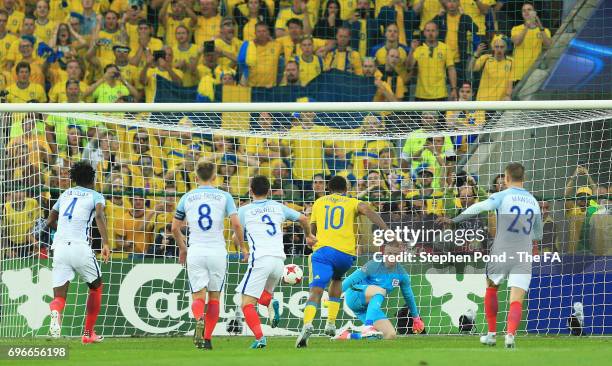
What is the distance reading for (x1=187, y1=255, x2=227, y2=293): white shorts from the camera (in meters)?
12.1

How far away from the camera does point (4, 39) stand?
20734 mm

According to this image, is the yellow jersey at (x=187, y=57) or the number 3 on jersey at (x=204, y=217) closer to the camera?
the number 3 on jersey at (x=204, y=217)

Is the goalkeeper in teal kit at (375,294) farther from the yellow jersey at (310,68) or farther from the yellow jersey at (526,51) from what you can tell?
the yellow jersey at (526,51)

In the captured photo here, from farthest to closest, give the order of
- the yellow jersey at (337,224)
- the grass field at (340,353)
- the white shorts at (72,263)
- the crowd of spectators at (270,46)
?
1. the crowd of spectators at (270,46)
2. the white shorts at (72,263)
3. the yellow jersey at (337,224)
4. the grass field at (340,353)

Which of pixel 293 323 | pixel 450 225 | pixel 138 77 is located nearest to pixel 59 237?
pixel 293 323

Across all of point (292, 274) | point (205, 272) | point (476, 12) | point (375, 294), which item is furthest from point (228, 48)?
point (205, 272)

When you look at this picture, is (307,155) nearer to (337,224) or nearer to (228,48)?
(337,224)

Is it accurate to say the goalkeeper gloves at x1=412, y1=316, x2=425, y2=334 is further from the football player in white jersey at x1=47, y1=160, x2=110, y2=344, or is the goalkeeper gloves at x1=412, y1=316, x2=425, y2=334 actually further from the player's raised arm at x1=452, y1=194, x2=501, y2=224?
the football player in white jersey at x1=47, y1=160, x2=110, y2=344

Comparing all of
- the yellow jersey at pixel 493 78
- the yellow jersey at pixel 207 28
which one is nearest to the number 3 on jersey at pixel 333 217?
the yellow jersey at pixel 493 78

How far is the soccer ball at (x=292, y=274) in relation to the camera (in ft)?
49.0

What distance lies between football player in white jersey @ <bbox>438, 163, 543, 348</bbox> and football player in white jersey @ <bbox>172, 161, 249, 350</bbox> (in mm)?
2484

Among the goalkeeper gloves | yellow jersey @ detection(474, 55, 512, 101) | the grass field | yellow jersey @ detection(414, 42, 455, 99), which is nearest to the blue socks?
the grass field

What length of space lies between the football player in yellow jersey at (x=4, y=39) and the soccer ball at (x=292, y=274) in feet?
26.1

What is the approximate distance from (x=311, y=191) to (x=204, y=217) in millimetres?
4498
